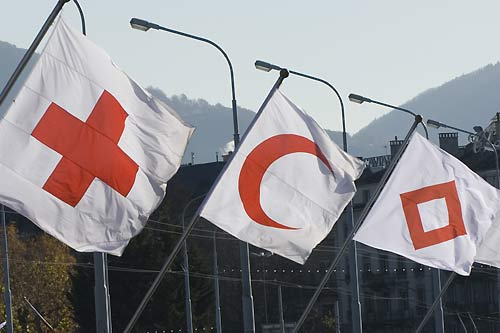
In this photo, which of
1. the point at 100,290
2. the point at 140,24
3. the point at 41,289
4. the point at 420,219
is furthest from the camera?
the point at 41,289

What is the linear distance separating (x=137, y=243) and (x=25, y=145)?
6590 centimetres

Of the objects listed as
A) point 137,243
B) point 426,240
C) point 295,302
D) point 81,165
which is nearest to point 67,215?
point 81,165

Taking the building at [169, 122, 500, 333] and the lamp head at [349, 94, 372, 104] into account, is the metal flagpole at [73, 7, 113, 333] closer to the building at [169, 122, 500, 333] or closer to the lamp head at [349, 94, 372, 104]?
the lamp head at [349, 94, 372, 104]

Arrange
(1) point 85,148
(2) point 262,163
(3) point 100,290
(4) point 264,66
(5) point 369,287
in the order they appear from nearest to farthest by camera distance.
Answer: (1) point 85,148, (2) point 262,163, (3) point 100,290, (4) point 264,66, (5) point 369,287

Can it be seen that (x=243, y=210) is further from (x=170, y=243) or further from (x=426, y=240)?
(x=170, y=243)

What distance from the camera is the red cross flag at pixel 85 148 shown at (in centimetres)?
2052

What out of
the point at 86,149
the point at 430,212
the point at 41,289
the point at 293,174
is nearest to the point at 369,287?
the point at 41,289

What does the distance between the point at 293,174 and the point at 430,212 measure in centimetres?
374

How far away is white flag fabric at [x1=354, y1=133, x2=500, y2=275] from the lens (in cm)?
2686

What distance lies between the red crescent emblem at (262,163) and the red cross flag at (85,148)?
2.38 meters

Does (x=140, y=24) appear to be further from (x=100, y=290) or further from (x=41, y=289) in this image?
(x=41, y=289)

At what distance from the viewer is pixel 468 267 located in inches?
1057

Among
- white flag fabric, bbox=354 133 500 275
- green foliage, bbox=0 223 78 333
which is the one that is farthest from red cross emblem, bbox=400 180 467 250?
green foliage, bbox=0 223 78 333

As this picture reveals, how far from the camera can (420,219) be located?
27.0m
